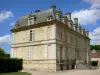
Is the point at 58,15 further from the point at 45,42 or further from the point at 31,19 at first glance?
the point at 31,19

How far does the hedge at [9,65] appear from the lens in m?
21.7

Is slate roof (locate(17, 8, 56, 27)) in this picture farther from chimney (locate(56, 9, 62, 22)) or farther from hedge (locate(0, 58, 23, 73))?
hedge (locate(0, 58, 23, 73))

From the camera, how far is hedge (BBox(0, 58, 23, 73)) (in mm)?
21712

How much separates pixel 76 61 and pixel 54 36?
8.73 metres

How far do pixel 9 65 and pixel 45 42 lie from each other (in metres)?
6.57

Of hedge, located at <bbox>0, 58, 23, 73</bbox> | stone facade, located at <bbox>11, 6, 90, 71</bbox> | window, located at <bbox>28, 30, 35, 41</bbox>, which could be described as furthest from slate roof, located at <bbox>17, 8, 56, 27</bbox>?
hedge, located at <bbox>0, 58, 23, 73</bbox>

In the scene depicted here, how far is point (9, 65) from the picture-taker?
22719mm

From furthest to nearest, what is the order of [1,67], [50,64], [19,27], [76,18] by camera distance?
[76,18] → [19,27] → [50,64] → [1,67]

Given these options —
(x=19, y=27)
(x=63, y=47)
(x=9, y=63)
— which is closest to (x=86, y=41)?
(x=63, y=47)

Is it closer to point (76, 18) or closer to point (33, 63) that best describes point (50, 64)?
point (33, 63)

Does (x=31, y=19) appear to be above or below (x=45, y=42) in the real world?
above

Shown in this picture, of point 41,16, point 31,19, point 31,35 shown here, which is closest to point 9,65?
point 31,35

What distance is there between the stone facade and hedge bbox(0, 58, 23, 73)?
4.30m

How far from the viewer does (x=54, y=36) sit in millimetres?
26203
